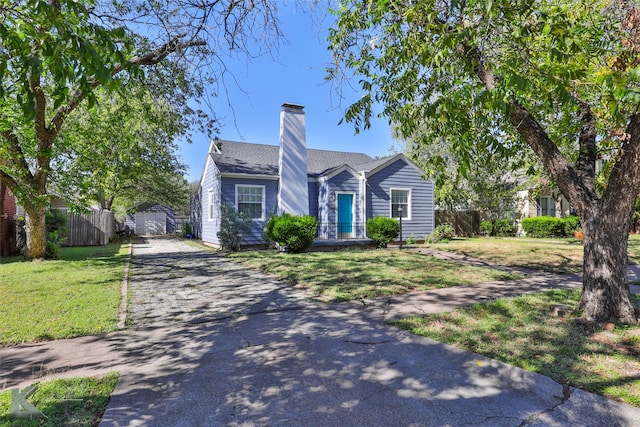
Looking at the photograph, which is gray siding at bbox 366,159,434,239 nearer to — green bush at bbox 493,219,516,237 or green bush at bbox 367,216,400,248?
green bush at bbox 367,216,400,248

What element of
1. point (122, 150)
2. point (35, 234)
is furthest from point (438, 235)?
point (122, 150)

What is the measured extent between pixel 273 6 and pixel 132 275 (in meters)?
6.88

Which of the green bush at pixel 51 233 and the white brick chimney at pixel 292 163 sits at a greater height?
the white brick chimney at pixel 292 163

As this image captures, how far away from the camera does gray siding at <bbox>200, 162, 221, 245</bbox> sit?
14.3 m

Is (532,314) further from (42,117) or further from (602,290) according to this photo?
(42,117)

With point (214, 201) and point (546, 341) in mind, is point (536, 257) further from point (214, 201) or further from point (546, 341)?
point (214, 201)

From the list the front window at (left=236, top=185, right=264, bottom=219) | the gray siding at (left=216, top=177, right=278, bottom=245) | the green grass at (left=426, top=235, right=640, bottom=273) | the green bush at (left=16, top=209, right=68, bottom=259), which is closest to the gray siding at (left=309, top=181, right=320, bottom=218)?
the gray siding at (left=216, top=177, right=278, bottom=245)

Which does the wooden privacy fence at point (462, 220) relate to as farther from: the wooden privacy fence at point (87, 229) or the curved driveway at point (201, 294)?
the wooden privacy fence at point (87, 229)

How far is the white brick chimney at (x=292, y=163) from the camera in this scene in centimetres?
1377

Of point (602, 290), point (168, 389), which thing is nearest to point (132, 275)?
point (168, 389)

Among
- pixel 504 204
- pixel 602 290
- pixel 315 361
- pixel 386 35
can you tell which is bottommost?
pixel 315 361

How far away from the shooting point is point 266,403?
2592 millimetres

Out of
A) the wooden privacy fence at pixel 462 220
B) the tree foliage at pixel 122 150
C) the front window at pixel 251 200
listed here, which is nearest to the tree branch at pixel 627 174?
the tree foliage at pixel 122 150

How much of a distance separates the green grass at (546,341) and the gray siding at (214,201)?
1132 cm
